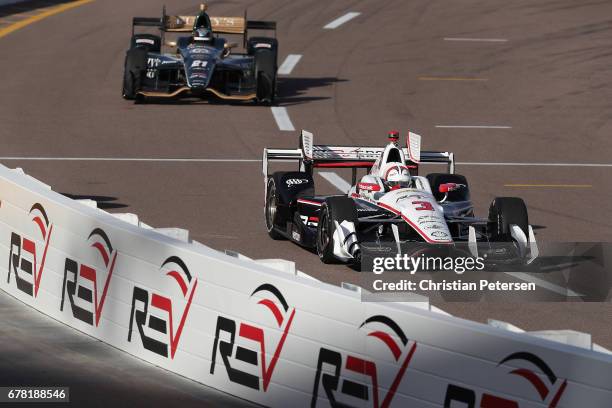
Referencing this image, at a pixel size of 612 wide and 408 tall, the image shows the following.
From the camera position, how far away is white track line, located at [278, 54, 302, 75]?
32.9 meters

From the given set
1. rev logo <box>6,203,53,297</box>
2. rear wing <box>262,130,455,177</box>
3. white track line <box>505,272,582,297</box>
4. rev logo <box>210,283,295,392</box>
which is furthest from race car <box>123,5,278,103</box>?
rev logo <box>210,283,295,392</box>

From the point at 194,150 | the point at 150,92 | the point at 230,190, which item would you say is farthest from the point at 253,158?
the point at 150,92

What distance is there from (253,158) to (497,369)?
1518cm

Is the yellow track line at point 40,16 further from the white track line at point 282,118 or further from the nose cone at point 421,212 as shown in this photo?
the nose cone at point 421,212

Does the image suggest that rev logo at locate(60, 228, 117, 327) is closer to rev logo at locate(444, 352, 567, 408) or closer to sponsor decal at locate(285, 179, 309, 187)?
rev logo at locate(444, 352, 567, 408)

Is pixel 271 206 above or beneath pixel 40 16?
beneath

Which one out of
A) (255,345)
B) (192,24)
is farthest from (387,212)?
(192,24)

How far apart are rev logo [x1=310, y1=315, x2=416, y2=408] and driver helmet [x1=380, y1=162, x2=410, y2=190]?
20.6ft

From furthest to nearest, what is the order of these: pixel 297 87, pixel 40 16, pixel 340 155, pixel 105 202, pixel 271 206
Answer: pixel 40 16 < pixel 297 87 < pixel 105 202 < pixel 340 155 < pixel 271 206

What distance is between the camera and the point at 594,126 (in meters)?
27.4

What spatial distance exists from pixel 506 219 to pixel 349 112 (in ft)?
44.5

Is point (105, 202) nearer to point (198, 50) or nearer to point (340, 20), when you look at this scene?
point (198, 50)

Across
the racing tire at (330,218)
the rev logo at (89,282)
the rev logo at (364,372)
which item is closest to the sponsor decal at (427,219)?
the racing tire at (330,218)

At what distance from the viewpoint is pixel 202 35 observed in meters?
27.6
